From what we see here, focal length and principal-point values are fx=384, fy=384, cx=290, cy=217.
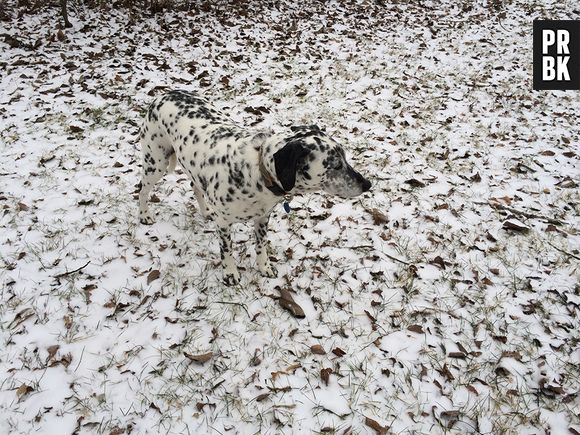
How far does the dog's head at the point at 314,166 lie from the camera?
3.62 meters

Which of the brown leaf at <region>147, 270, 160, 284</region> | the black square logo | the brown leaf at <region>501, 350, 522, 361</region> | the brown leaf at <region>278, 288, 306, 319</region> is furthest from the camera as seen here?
the black square logo

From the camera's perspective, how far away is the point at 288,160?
11.8 ft

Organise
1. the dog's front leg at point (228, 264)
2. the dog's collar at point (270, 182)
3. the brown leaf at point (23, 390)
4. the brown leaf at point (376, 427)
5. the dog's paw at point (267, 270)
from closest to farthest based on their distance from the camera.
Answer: the brown leaf at point (376, 427)
the brown leaf at point (23, 390)
the dog's collar at point (270, 182)
the dog's front leg at point (228, 264)
the dog's paw at point (267, 270)

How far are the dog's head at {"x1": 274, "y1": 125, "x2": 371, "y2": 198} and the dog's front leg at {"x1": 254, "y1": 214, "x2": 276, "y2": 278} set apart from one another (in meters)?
0.97

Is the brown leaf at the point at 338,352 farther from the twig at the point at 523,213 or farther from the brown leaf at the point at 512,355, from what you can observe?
the twig at the point at 523,213

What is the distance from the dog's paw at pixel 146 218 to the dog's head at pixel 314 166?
2.81 m

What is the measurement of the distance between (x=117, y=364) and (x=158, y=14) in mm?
12850

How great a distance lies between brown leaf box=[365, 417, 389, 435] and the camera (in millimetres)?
3446

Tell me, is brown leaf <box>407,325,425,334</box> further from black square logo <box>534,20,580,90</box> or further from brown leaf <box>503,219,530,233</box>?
black square logo <box>534,20,580,90</box>

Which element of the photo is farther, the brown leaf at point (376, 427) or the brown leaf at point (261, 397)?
the brown leaf at point (261, 397)

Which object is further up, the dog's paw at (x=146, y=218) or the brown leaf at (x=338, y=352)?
the dog's paw at (x=146, y=218)

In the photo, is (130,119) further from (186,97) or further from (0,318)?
(0,318)

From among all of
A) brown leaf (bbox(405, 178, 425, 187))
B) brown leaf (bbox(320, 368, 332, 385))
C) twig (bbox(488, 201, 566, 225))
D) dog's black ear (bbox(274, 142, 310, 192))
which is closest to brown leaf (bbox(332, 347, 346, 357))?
brown leaf (bbox(320, 368, 332, 385))

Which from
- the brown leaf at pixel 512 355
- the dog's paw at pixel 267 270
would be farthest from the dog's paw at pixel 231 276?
the brown leaf at pixel 512 355
